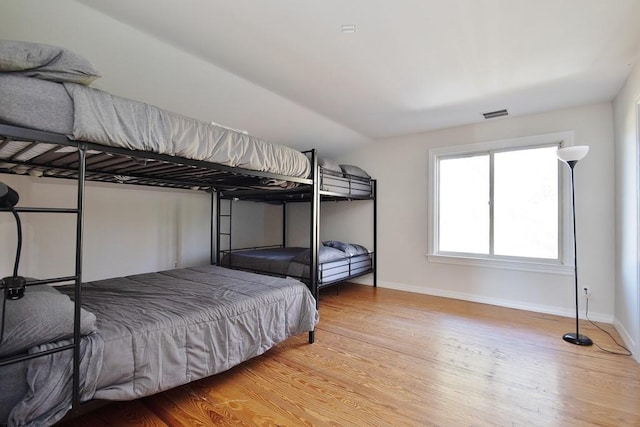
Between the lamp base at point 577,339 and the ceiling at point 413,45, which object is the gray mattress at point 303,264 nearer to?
the ceiling at point 413,45

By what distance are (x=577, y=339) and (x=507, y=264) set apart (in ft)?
3.67

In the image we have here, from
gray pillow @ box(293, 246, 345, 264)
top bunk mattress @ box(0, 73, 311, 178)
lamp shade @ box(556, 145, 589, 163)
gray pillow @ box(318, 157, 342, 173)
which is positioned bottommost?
gray pillow @ box(293, 246, 345, 264)

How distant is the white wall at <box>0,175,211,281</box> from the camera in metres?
2.86

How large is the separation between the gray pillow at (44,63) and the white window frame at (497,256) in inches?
151

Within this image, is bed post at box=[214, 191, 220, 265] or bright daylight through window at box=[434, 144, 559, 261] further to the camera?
bed post at box=[214, 191, 220, 265]

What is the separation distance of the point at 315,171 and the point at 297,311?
1290 mm

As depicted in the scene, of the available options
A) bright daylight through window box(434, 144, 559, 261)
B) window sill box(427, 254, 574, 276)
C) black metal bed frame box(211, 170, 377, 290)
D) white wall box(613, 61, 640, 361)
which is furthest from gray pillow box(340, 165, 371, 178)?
white wall box(613, 61, 640, 361)

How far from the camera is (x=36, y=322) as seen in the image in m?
1.19

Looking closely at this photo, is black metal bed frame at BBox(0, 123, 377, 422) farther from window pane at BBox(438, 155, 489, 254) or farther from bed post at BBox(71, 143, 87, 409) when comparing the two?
window pane at BBox(438, 155, 489, 254)

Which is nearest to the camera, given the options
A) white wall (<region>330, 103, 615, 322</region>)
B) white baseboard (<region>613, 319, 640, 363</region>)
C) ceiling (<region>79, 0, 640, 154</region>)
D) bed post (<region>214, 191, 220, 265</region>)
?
ceiling (<region>79, 0, 640, 154</region>)

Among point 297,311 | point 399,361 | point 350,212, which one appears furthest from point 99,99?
point 350,212

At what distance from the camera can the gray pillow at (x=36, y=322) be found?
3.69 feet

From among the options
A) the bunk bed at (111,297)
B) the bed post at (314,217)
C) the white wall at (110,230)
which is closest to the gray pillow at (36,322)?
Result: the bunk bed at (111,297)

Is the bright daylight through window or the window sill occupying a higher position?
the bright daylight through window
